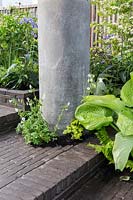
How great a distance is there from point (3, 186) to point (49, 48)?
1185 millimetres

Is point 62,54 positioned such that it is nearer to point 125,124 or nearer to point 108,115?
point 108,115

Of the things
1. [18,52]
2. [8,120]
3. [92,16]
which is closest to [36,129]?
[8,120]

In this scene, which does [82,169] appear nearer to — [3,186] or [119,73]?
[3,186]

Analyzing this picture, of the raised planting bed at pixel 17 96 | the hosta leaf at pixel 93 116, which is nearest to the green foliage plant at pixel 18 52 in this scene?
the raised planting bed at pixel 17 96

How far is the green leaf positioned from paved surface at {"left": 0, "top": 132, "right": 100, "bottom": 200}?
24 cm

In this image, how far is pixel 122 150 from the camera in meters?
2.01

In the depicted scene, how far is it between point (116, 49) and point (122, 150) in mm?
2014

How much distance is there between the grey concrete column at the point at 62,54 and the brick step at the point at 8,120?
16.7 inches

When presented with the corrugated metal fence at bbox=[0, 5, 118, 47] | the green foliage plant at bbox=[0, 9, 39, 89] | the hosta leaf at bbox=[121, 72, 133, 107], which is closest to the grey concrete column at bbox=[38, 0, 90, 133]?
the hosta leaf at bbox=[121, 72, 133, 107]

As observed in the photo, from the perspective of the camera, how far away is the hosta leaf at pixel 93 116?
2.20m

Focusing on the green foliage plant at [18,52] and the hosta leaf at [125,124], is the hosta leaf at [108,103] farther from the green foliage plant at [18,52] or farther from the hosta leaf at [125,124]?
the green foliage plant at [18,52]

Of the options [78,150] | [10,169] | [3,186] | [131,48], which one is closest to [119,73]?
[131,48]

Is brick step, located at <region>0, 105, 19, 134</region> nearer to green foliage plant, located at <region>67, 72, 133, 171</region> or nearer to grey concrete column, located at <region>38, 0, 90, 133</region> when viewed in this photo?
grey concrete column, located at <region>38, 0, 90, 133</region>

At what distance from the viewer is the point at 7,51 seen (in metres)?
3.61
